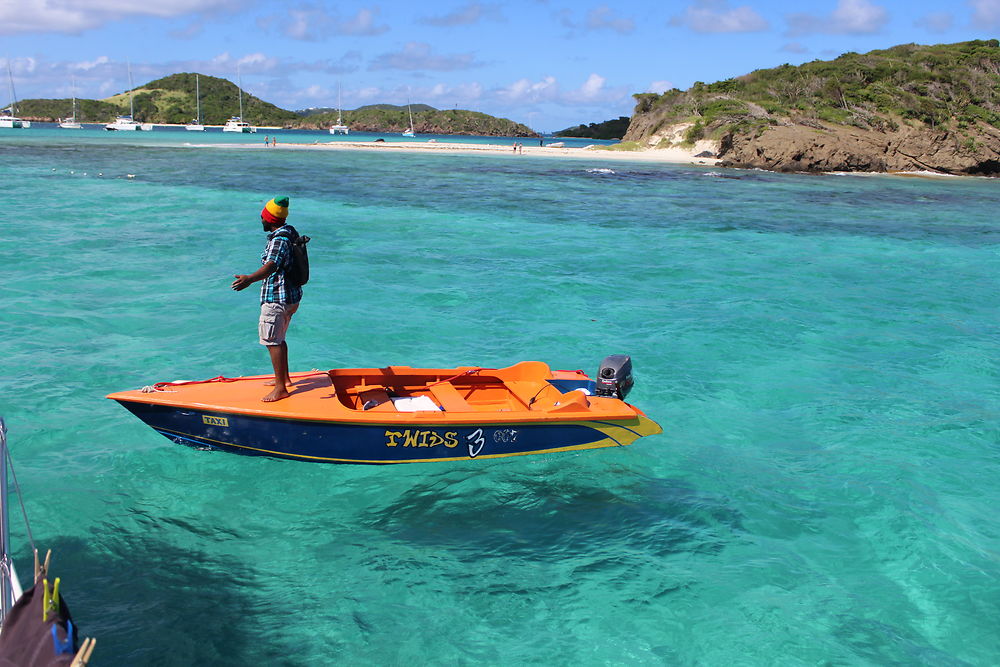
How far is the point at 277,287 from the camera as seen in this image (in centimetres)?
735

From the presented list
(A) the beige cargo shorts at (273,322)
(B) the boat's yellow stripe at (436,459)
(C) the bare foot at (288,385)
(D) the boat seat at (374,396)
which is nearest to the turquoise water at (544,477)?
(B) the boat's yellow stripe at (436,459)

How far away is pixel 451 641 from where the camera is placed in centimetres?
582

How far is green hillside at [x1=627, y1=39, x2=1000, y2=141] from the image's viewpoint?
63.4 metres

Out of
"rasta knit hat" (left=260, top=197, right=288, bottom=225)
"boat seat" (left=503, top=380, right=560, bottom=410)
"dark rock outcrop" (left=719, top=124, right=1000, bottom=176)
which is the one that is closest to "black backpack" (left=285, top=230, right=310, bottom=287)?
"rasta knit hat" (left=260, top=197, right=288, bottom=225)

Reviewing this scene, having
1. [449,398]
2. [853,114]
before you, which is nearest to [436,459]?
[449,398]

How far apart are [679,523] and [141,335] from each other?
9735 mm

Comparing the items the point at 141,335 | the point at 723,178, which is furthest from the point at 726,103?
the point at 141,335

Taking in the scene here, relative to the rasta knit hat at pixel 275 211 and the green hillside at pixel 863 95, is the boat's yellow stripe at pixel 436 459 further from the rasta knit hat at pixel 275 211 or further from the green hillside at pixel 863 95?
the green hillside at pixel 863 95

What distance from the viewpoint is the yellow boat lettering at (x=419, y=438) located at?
7637mm

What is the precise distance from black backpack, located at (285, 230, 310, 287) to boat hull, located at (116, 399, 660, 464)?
4.53 feet

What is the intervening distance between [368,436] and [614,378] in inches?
115

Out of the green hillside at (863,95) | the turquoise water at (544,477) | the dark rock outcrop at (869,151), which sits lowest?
the turquoise water at (544,477)

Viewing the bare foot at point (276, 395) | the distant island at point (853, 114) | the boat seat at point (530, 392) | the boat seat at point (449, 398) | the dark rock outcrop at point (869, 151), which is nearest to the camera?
the bare foot at point (276, 395)

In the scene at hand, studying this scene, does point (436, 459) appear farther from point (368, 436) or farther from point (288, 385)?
point (288, 385)
